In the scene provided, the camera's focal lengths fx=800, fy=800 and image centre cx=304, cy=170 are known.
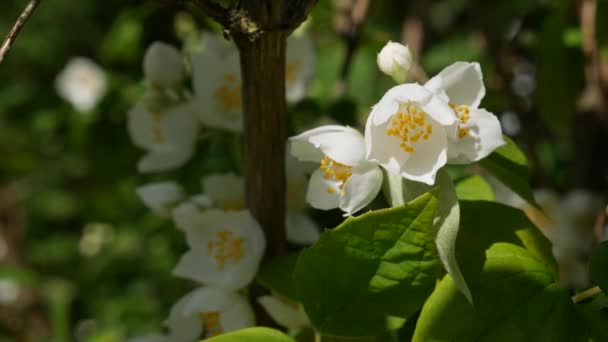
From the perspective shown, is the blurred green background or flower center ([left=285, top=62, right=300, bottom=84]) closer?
flower center ([left=285, top=62, right=300, bottom=84])

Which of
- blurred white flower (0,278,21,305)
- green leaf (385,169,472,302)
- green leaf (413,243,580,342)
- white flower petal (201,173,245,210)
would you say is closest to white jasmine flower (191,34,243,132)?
white flower petal (201,173,245,210)

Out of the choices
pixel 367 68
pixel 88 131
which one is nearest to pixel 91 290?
pixel 88 131

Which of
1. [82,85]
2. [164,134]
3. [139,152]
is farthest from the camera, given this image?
[82,85]

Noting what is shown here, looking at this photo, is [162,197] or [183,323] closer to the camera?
[183,323]

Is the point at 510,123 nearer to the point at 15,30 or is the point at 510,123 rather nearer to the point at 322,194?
the point at 322,194

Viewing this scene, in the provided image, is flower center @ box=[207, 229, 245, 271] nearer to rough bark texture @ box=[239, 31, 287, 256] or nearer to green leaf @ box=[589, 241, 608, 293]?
rough bark texture @ box=[239, 31, 287, 256]

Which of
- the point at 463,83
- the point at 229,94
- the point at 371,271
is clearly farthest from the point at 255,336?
the point at 229,94

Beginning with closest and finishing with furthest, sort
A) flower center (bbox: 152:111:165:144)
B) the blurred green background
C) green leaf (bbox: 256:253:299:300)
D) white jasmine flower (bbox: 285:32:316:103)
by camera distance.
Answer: green leaf (bbox: 256:253:299:300) < flower center (bbox: 152:111:165:144) < white jasmine flower (bbox: 285:32:316:103) < the blurred green background

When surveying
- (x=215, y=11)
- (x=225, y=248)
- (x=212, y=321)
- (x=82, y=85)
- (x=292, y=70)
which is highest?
(x=215, y=11)
